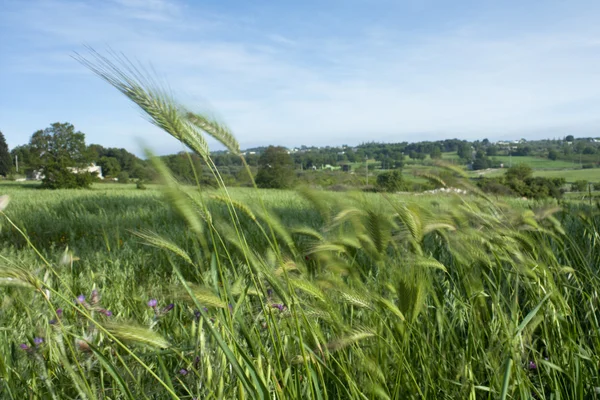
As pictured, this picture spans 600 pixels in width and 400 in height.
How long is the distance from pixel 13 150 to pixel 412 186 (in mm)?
76910

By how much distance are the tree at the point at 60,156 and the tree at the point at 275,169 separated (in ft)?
104

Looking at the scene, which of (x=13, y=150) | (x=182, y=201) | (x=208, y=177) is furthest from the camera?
(x=13, y=150)

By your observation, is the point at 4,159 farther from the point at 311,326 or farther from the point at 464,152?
the point at 311,326

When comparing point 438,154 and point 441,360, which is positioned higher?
point 438,154

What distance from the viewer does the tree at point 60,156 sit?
3117cm

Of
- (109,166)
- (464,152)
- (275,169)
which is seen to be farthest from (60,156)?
(275,169)

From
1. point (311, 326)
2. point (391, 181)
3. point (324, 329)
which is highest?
point (391, 181)

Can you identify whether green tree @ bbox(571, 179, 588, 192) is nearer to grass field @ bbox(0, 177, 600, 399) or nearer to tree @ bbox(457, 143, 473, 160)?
tree @ bbox(457, 143, 473, 160)

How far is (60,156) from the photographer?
107 feet

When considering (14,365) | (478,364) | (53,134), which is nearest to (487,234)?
(478,364)

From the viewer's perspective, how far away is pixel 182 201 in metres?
1.23

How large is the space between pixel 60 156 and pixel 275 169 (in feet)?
114

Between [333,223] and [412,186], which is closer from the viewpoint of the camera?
[333,223]

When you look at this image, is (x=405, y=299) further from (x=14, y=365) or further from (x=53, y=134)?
(x=53, y=134)
